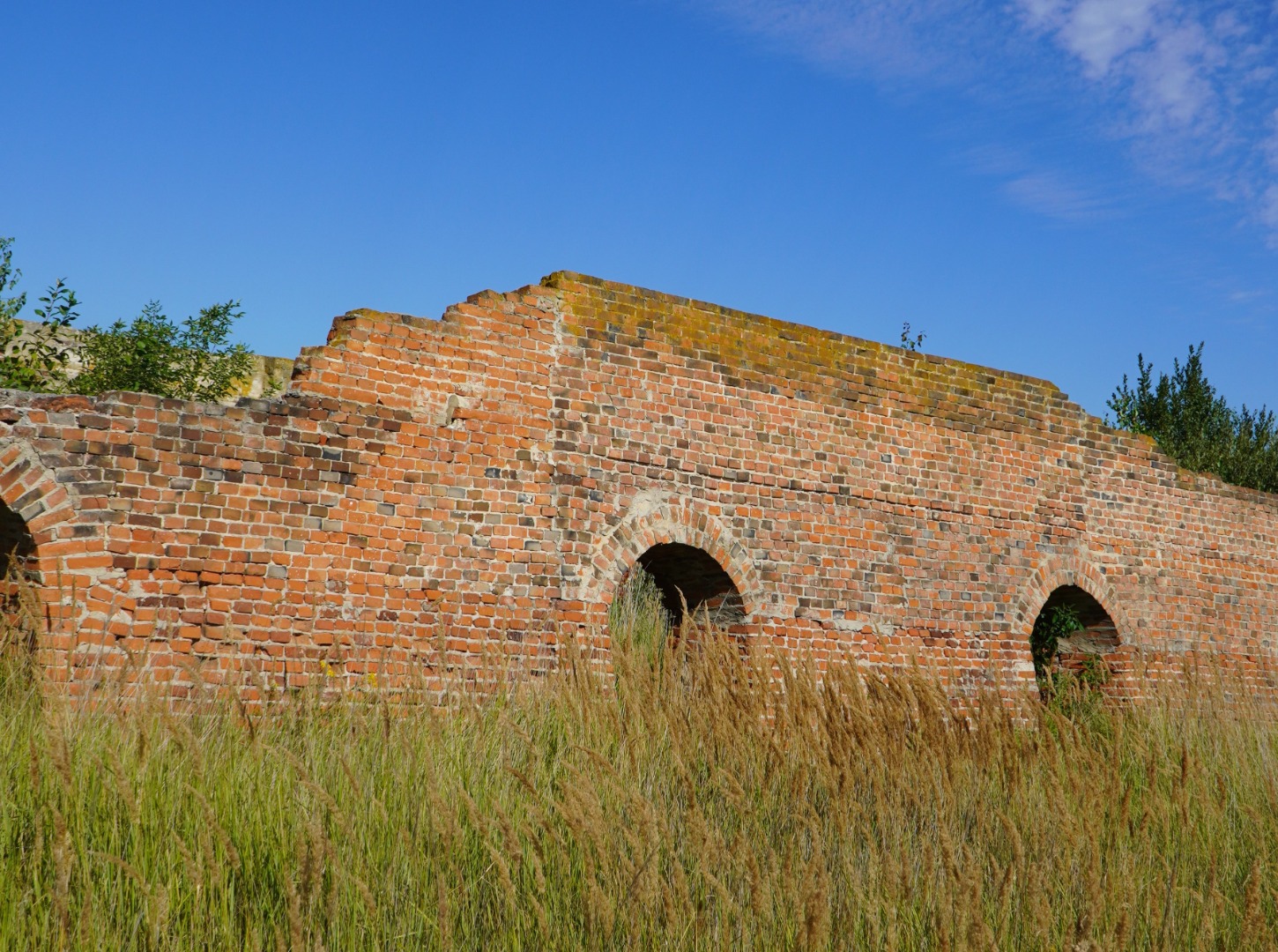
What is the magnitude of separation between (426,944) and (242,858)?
2.48 ft

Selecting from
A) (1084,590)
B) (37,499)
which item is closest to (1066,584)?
(1084,590)

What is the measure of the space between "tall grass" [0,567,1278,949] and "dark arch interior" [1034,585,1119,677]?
5692 mm

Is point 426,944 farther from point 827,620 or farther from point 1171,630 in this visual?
point 1171,630

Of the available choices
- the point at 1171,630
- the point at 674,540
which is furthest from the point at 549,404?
the point at 1171,630

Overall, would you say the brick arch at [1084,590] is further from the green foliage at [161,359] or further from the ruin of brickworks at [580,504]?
the green foliage at [161,359]

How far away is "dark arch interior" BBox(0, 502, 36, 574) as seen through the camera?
6324 millimetres

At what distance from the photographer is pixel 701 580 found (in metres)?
9.20

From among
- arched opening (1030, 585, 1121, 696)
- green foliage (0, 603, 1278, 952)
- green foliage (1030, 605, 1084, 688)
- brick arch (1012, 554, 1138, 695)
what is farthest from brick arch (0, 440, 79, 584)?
green foliage (1030, 605, 1084, 688)

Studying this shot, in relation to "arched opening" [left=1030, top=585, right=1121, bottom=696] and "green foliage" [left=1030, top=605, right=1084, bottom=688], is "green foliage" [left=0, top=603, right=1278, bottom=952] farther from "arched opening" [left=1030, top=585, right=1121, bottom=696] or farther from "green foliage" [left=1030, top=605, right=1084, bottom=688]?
"green foliage" [left=1030, top=605, right=1084, bottom=688]

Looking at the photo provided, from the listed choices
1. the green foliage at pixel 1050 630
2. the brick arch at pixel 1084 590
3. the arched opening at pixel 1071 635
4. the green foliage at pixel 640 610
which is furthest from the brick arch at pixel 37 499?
the green foliage at pixel 1050 630

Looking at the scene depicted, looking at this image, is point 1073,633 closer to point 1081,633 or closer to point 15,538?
point 1081,633

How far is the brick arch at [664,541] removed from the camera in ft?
26.7

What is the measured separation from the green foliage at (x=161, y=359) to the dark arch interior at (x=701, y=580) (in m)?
6.37

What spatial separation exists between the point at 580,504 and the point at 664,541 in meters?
0.81
